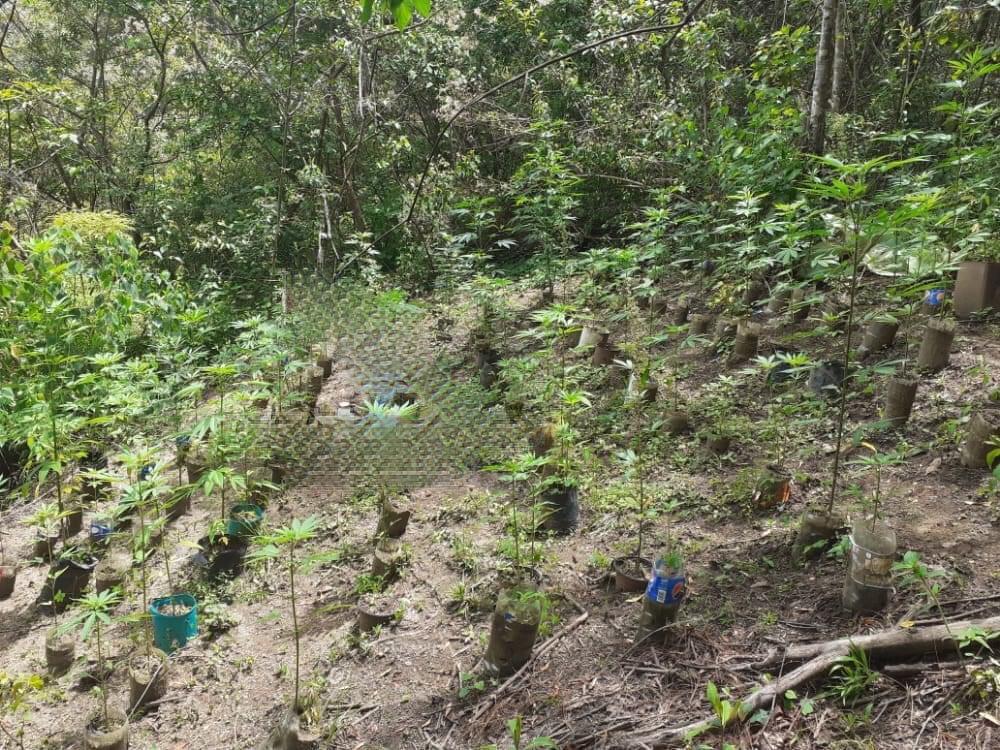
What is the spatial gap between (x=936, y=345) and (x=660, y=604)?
2179 mm

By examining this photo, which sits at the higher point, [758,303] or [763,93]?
[763,93]

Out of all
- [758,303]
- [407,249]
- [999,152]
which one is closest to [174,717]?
[758,303]

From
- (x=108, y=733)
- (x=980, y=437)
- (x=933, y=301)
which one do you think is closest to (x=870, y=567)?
(x=980, y=437)

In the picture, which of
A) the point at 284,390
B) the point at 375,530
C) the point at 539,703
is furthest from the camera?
the point at 284,390

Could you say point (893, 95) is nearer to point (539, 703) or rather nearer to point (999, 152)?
point (999, 152)

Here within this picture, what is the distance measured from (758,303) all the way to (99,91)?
10383 millimetres

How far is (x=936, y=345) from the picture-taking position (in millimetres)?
3330

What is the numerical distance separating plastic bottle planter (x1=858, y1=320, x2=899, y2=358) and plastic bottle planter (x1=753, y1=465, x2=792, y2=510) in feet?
4.04

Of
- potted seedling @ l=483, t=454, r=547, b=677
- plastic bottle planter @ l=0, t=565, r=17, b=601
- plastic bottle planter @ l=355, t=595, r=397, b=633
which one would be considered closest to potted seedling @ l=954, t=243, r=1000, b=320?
potted seedling @ l=483, t=454, r=547, b=677

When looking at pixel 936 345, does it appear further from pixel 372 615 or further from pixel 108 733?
pixel 108 733

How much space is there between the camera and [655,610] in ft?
7.18

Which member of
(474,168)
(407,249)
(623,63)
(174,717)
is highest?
(623,63)

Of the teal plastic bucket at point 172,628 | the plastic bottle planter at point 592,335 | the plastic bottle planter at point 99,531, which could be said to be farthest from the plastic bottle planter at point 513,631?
the plastic bottle planter at point 592,335

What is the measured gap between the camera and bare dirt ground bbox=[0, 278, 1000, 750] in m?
1.95
